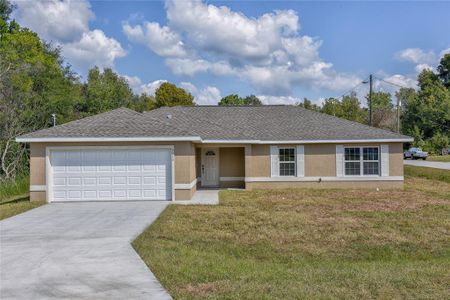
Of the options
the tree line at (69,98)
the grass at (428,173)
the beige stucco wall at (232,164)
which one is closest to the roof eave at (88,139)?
the beige stucco wall at (232,164)

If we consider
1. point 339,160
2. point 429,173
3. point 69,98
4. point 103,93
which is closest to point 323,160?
point 339,160

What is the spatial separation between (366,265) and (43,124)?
3304 cm

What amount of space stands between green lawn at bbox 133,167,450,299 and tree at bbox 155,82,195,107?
43.6 meters

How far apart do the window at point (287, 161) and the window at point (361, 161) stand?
272 cm

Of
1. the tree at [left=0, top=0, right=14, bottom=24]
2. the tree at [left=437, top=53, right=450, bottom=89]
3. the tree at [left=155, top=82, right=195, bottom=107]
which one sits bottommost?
the tree at [left=155, top=82, right=195, bottom=107]

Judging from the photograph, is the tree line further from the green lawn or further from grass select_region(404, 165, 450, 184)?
grass select_region(404, 165, 450, 184)

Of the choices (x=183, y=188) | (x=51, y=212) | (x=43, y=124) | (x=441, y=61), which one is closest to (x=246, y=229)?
(x=183, y=188)

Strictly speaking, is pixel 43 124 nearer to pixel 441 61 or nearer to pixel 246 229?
pixel 246 229

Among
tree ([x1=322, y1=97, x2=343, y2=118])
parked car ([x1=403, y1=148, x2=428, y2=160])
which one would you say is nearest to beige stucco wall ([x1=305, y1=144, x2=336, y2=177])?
parked car ([x1=403, y1=148, x2=428, y2=160])

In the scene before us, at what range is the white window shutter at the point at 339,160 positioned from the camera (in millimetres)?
21672

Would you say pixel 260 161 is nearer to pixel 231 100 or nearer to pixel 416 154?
pixel 416 154

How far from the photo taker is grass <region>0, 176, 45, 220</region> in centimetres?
1471

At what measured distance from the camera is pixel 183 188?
16922mm

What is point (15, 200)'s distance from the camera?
18.6 meters
